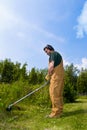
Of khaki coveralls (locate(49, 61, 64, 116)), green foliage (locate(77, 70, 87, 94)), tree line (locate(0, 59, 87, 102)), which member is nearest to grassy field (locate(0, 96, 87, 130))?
khaki coveralls (locate(49, 61, 64, 116))

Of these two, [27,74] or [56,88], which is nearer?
[56,88]

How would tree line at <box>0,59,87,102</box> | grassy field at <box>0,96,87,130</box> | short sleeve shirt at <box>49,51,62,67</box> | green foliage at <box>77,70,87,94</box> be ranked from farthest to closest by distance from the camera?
green foliage at <box>77,70,87,94</box>, tree line at <box>0,59,87,102</box>, short sleeve shirt at <box>49,51,62,67</box>, grassy field at <box>0,96,87,130</box>

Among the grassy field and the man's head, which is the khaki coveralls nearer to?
the grassy field

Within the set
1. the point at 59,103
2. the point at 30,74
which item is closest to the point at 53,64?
the point at 59,103

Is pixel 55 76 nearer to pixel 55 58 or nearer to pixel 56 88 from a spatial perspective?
pixel 56 88

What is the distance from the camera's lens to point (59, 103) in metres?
11.9

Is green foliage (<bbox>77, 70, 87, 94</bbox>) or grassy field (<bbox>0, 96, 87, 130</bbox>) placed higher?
green foliage (<bbox>77, 70, 87, 94</bbox>)

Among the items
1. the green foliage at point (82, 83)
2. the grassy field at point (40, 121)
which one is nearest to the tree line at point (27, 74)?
the green foliage at point (82, 83)

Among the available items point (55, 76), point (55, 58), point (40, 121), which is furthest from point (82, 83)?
point (40, 121)

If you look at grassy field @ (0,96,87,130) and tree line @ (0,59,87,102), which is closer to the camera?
grassy field @ (0,96,87,130)

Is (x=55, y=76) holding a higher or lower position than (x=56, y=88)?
higher

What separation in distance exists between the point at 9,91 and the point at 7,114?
205 inches

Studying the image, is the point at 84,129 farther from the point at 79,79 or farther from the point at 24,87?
the point at 79,79

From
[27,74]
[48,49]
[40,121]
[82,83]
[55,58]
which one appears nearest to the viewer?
[40,121]
